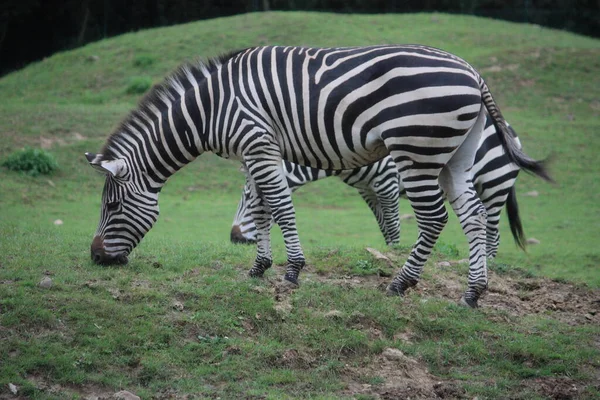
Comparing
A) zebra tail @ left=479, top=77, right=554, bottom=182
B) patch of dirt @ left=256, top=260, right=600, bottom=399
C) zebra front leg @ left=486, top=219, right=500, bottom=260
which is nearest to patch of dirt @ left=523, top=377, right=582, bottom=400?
patch of dirt @ left=256, top=260, right=600, bottom=399

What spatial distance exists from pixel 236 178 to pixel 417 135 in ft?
42.0

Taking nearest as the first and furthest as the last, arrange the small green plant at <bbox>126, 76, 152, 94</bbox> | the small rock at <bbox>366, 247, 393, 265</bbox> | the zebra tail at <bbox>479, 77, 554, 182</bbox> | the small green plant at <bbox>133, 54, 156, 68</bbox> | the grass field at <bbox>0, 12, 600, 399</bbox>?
1. the grass field at <bbox>0, 12, 600, 399</bbox>
2. the zebra tail at <bbox>479, 77, 554, 182</bbox>
3. the small rock at <bbox>366, 247, 393, 265</bbox>
4. the small green plant at <bbox>126, 76, 152, 94</bbox>
5. the small green plant at <bbox>133, 54, 156, 68</bbox>

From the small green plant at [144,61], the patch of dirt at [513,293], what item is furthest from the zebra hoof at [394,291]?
the small green plant at [144,61]

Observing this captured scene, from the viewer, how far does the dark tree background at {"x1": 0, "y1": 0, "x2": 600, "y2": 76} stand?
1245 inches

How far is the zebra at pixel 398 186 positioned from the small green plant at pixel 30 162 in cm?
803

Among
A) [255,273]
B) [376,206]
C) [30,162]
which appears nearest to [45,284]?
[255,273]

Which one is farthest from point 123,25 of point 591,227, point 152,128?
point 152,128

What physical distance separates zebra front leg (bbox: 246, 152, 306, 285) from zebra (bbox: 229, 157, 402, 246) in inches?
114

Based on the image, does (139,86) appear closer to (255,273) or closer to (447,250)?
(447,250)

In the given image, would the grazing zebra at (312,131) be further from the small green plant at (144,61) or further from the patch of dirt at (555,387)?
the small green plant at (144,61)

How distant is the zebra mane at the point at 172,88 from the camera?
826 cm

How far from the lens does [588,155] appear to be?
2097cm

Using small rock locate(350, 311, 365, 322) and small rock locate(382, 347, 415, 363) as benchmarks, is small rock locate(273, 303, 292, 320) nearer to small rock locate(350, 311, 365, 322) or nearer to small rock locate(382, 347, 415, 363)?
small rock locate(350, 311, 365, 322)

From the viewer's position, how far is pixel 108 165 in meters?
7.93
